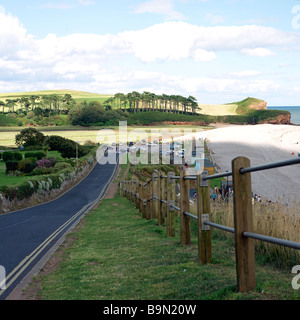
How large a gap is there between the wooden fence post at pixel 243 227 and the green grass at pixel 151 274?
0.55 feet

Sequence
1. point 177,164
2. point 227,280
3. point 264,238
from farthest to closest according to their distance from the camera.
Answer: point 177,164 < point 227,280 < point 264,238

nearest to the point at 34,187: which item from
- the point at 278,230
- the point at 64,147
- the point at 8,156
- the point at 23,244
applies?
the point at 23,244

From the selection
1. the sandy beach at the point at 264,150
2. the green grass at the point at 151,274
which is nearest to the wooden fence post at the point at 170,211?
the green grass at the point at 151,274

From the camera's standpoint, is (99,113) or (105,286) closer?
(105,286)

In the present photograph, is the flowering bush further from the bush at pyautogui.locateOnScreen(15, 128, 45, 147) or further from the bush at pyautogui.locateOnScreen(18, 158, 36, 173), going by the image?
the bush at pyautogui.locateOnScreen(15, 128, 45, 147)

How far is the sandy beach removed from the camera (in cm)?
5550

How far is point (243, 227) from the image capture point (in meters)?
5.68

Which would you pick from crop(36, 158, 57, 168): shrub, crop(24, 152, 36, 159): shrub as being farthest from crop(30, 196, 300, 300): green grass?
crop(24, 152, 36, 159): shrub

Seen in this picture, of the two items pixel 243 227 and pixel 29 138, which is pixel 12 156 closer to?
pixel 29 138

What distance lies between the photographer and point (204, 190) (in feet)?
25.4

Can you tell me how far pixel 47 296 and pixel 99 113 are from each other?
181790 millimetres

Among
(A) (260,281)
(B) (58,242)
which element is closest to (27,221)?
(B) (58,242)

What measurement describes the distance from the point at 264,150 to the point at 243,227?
9202 cm
